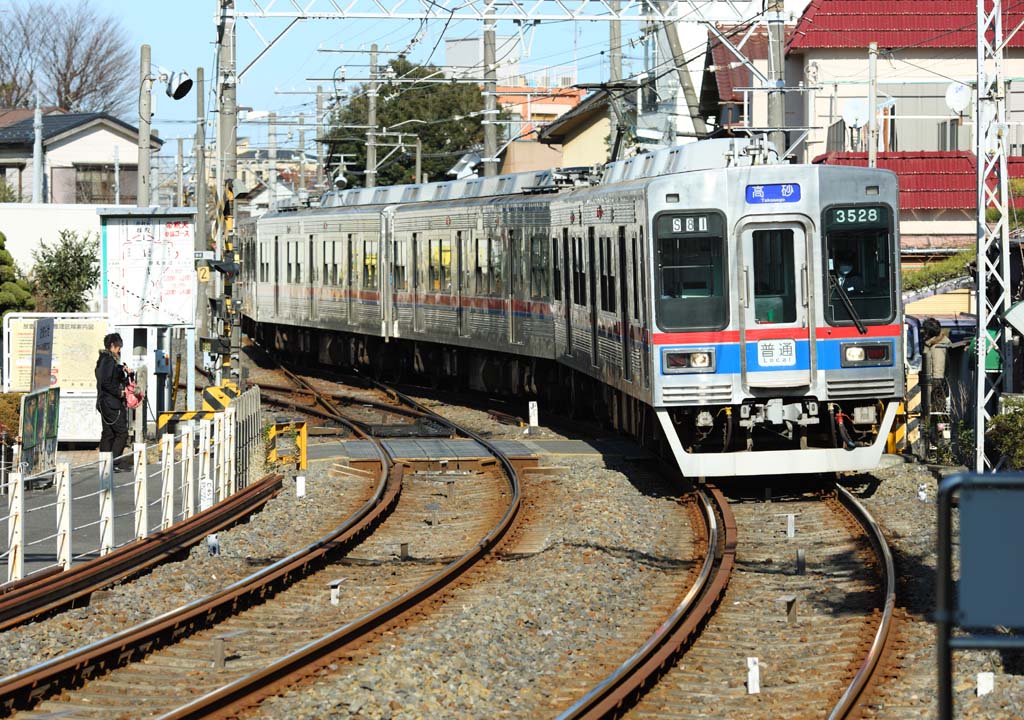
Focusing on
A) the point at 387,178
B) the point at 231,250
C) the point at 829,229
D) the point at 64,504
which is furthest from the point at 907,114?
the point at 387,178

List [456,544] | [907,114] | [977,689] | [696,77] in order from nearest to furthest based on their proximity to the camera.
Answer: [977,689] < [456,544] < [907,114] < [696,77]

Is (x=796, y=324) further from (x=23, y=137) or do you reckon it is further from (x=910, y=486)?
(x=23, y=137)

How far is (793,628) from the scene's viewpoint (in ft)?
29.7

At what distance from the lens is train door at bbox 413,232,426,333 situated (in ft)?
80.0

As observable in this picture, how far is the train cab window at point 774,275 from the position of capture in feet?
43.3

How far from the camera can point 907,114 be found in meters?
31.9

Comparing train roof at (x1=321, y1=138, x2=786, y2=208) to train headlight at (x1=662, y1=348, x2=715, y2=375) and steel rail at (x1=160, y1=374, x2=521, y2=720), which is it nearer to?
train headlight at (x1=662, y1=348, x2=715, y2=375)

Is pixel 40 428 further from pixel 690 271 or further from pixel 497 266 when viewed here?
pixel 497 266

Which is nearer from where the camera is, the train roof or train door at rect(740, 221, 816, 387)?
train door at rect(740, 221, 816, 387)

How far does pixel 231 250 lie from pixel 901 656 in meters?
12.1

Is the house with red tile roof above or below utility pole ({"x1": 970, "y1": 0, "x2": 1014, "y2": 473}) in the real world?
above

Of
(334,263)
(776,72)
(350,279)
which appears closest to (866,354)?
(776,72)

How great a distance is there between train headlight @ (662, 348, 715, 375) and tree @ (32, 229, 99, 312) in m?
21.0

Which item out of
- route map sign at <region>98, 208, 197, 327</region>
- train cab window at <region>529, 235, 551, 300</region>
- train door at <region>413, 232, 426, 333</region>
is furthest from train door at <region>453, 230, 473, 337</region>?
route map sign at <region>98, 208, 197, 327</region>
